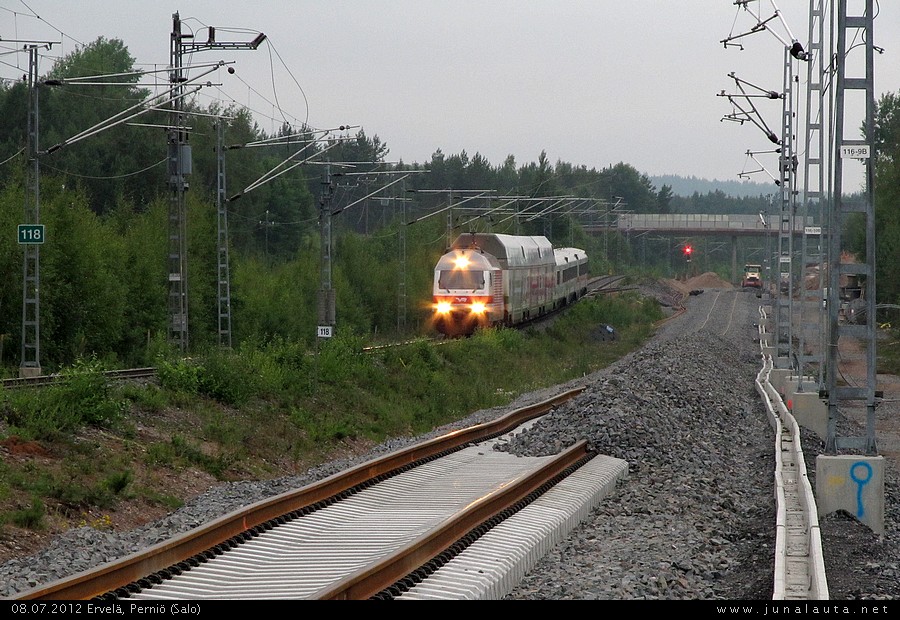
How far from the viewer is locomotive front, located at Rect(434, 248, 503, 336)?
44.1 meters

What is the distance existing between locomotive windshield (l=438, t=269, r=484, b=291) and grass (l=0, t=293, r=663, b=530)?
150 inches

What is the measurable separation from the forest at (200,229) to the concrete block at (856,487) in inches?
521

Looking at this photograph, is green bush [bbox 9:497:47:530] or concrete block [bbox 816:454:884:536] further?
concrete block [bbox 816:454:884:536]

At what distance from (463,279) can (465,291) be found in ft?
1.71

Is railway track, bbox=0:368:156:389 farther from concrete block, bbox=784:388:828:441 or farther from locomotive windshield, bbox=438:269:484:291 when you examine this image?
locomotive windshield, bbox=438:269:484:291

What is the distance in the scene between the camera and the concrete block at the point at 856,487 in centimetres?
1497

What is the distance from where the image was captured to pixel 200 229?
42.9 metres

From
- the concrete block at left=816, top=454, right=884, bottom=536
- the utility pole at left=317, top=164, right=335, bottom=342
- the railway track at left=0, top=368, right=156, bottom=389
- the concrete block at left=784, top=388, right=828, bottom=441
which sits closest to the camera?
the concrete block at left=816, top=454, right=884, bottom=536

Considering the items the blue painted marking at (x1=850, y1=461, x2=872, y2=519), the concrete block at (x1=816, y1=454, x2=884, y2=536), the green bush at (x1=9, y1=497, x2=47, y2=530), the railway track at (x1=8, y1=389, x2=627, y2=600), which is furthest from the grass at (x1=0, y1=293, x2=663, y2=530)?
the blue painted marking at (x1=850, y1=461, x2=872, y2=519)

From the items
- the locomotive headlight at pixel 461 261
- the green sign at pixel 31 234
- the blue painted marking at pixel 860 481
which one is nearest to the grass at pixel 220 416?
the green sign at pixel 31 234

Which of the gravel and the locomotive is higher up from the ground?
the locomotive

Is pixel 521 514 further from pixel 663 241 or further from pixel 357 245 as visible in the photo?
pixel 663 241

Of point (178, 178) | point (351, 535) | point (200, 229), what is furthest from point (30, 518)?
point (200, 229)
